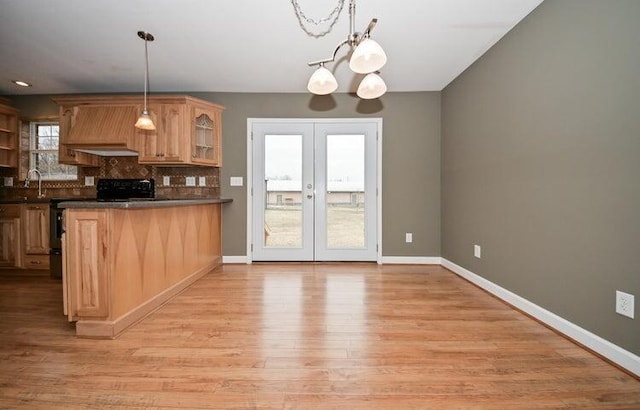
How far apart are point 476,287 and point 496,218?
0.78m

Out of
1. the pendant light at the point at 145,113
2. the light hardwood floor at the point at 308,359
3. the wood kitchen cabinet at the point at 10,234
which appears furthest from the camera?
the wood kitchen cabinet at the point at 10,234

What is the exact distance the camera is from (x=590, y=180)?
167 centimetres

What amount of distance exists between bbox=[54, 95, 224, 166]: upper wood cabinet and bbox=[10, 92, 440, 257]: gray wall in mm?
543

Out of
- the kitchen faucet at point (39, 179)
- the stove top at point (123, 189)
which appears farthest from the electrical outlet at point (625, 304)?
the kitchen faucet at point (39, 179)

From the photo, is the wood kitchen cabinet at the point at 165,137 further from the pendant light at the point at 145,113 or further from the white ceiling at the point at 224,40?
the white ceiling at the point at 224,40

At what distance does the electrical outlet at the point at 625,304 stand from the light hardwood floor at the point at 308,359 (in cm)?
32

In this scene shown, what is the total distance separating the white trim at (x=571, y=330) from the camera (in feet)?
4.83

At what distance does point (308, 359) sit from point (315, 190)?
8.29 ft

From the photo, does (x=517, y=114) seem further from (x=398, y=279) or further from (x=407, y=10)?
(x=398, y=279)

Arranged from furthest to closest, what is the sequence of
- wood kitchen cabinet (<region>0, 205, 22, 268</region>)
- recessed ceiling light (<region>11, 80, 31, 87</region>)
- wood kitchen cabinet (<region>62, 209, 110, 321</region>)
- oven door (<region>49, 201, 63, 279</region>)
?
recessed ceiling light (<region>11, 80, 31, 87</region>) < wood kitchen cabinet (<region>0, 205, 22, 268</region>) < oven door (<region>49, 201, 63, 279</region>) < wood kitchen cabinet (<region>62, 209, 110, 321</region>)

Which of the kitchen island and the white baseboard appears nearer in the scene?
the kitchen island

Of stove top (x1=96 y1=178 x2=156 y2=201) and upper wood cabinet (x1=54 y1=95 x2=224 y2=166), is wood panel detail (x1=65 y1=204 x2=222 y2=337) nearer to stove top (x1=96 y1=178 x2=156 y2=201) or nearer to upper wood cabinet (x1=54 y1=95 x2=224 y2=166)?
upper wood cabinet (x1=54 y1=95 x2=224 y2=166)

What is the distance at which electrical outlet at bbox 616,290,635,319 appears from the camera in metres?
1.46

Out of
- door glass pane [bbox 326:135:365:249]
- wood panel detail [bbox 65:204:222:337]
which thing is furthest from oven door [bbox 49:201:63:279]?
door glass pane [bbox 326:135:365:249]
